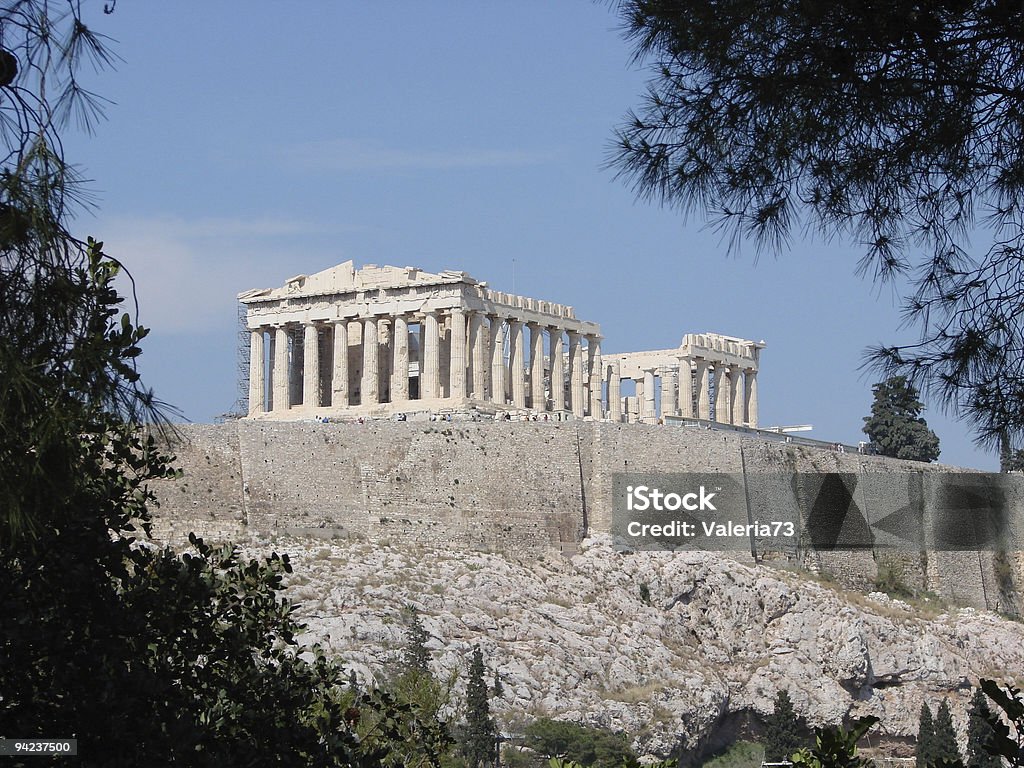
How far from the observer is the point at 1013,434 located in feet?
27.1

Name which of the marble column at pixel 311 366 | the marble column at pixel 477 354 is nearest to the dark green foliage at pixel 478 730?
the marble column at pixel 477 354

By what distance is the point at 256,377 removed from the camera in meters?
46.2

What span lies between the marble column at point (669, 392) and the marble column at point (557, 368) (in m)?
5.59

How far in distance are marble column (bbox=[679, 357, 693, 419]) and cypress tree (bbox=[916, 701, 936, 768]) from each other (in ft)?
52.4

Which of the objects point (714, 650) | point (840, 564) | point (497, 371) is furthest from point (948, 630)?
point (497, 371)

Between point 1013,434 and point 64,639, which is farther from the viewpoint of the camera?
point 1013,434

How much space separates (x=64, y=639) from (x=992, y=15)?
5.13 metres

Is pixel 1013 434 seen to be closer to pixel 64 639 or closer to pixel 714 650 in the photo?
pixel 64 639

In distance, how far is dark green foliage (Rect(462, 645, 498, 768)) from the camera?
99.8ft

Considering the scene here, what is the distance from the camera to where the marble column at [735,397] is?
53.7 meters

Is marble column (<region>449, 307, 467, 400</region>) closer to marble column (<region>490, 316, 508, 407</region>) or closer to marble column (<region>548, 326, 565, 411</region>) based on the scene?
marble column (<region>490, 316, 508, 407</region>)

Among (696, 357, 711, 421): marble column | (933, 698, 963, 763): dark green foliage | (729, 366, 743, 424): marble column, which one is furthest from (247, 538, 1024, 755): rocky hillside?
(729, 366, 743, 424): marble column

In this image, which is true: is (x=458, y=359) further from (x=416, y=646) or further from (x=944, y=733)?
(x=944, y=733)

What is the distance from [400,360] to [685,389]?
39.1ft
